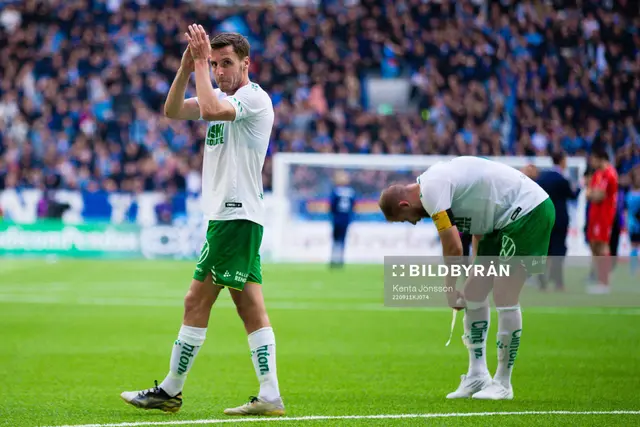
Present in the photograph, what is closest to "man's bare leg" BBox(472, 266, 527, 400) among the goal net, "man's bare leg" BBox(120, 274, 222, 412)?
"man's bare leg" BBox(120, 274, 222, 412)

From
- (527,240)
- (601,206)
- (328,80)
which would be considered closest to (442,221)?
(527,240)

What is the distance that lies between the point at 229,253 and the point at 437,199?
150cm

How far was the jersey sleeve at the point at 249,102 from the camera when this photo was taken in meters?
6.40

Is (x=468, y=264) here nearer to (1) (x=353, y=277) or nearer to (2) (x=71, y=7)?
(1) (x=353, y=277)

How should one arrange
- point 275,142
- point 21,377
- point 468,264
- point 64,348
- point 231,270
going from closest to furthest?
point 231,270 < point 468,264 < point 21,377 < point 64,348 < point 275,142

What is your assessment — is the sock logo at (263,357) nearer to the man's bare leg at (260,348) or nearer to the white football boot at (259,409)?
the man's bare leg at (260,348)

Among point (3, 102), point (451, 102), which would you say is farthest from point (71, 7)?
point (451, 102)

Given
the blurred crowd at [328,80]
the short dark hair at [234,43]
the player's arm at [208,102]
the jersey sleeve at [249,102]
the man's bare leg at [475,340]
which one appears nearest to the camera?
the player's arm at [208,102]

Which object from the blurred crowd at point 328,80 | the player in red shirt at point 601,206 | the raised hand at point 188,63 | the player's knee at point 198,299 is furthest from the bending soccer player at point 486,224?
the blurred crowd at point 328,80

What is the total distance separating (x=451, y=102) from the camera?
3228 cm

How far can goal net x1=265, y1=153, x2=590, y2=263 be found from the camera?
26344 millimetres

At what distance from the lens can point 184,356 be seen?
6.68m

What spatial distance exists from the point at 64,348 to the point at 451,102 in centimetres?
2304

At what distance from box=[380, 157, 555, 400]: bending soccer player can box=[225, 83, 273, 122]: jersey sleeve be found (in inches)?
44.7
